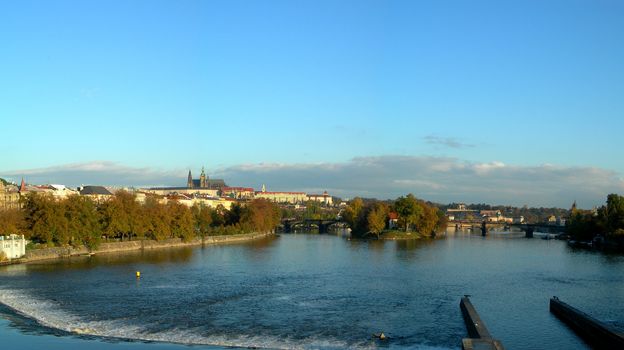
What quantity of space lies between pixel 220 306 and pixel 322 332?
28.6ft

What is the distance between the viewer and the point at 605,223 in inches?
3479

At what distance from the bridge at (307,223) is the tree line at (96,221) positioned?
45780 millimetres

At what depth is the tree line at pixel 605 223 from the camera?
84.6 metres

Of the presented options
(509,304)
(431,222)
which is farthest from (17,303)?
(431,222)

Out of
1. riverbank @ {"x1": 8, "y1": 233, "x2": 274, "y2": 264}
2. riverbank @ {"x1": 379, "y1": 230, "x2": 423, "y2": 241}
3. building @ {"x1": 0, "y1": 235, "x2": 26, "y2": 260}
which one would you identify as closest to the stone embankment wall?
riverbank @ {"x1": 8, "y1": 233, "x2": 274, "y2": 264}

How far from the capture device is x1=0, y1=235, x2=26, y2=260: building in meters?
57.3

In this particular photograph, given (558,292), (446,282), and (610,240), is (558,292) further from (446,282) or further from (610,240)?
(610,240)

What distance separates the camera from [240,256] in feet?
228

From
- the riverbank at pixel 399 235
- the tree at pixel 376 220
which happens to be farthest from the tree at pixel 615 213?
the tree at pixel 376 220

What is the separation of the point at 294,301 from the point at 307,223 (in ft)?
408

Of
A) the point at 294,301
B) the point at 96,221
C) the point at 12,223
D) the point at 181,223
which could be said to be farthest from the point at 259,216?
the point at 294,301

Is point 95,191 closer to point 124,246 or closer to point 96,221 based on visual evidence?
point 124,246

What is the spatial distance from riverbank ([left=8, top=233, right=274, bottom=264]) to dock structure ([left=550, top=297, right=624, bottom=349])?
47.2 m

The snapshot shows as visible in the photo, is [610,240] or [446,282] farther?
[610,240]
